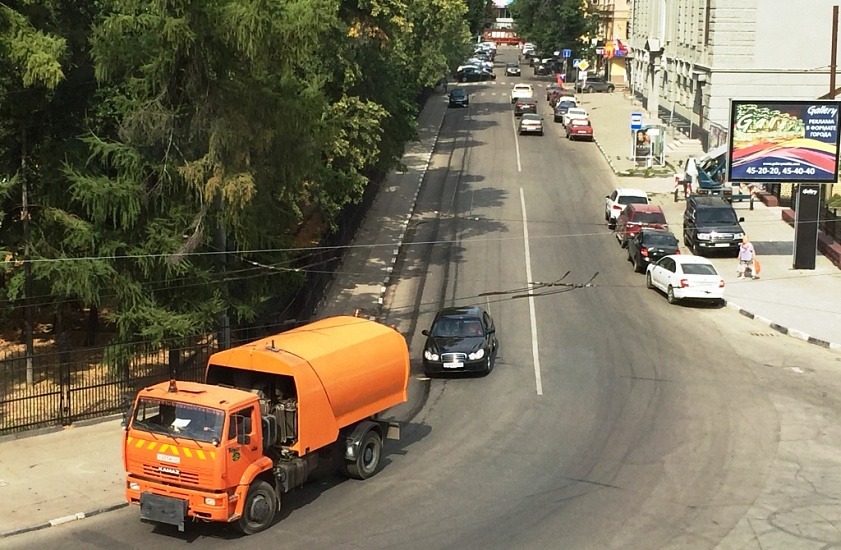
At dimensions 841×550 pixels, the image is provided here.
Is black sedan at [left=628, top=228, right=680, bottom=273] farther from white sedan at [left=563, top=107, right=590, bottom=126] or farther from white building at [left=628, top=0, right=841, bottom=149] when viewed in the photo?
white sedan at [left=563, top=107, right=590, bottom=126]

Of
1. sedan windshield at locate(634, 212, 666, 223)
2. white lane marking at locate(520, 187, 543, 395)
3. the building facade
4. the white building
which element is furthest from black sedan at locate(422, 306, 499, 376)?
the building facade

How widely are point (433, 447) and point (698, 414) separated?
6.19 m

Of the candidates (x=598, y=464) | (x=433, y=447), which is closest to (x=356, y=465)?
(x=433, y=447)

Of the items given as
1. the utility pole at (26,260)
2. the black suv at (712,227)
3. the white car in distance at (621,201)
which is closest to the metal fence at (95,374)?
the utility pole at (26,260)

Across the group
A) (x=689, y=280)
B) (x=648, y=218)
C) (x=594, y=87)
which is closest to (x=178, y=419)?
(x=689, y=280)

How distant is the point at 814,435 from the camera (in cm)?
2162

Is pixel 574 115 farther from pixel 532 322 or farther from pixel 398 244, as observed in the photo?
pixel 532 322

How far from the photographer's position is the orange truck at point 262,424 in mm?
15609

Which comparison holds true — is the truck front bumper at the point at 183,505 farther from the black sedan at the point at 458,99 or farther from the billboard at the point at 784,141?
the black sedan at the point at 458,99

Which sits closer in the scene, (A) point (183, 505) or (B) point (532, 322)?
(A) point (183, 505)

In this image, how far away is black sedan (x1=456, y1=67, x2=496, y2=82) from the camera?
107m

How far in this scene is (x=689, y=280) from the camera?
107 feet

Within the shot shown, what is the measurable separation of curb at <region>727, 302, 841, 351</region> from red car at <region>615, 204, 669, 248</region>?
7.83 m

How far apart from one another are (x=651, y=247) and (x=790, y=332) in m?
7.45
